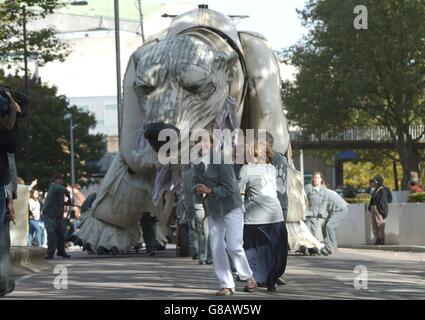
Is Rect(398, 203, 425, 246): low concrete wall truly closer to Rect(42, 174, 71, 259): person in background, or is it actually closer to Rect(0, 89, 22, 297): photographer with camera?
Rect(42, 174, 71, 259): person in background

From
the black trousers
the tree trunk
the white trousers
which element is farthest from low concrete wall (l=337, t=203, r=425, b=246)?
the tree trunk

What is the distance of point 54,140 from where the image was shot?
2869 inches

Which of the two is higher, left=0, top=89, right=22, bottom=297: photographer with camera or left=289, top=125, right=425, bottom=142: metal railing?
left=289, top=125, right=425, bottom=142: metal railing

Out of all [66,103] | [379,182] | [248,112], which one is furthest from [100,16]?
[248,112]

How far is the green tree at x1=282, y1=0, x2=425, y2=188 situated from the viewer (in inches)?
2124

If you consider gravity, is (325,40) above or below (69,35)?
below

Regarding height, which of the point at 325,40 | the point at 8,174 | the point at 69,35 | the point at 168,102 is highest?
the point at 69,35

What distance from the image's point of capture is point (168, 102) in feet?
63.2

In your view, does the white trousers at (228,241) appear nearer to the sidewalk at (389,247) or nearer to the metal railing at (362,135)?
the sidewalk at (389,247)

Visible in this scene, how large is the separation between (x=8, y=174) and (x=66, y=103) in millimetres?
63774

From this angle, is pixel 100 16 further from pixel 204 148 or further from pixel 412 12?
pixel 204 148

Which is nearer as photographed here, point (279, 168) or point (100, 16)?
point (279, 168)

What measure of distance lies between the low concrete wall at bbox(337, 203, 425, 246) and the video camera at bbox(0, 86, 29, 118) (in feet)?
54.4
